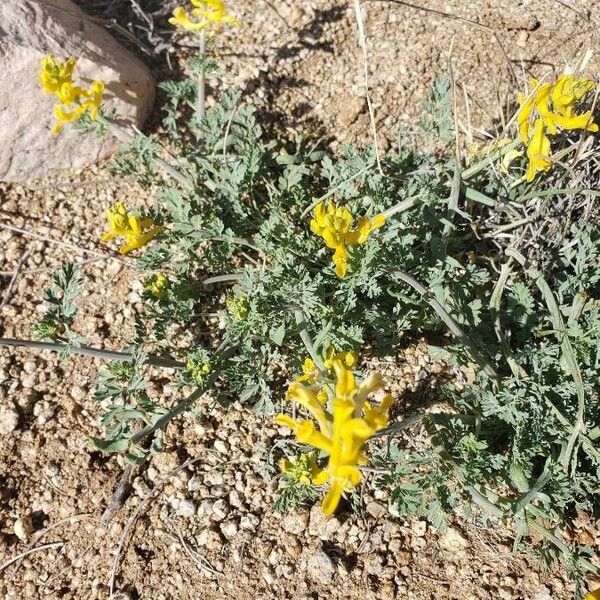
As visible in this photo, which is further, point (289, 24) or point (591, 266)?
point (289, 24)

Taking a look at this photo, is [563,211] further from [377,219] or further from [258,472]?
[258,472]

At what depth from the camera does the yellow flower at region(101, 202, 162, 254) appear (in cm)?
293

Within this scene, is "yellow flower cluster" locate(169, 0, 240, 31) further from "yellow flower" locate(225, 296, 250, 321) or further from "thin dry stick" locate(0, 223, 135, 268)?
"yellow flower" locate(225, 296, 250, 321)

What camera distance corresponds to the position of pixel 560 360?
9.25ft

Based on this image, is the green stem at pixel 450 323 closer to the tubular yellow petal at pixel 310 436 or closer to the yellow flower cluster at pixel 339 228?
the yellow flower cluster at pixel 339 228

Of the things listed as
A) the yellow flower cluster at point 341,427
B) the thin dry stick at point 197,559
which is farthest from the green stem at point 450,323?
the thin dry stick at point 197,559

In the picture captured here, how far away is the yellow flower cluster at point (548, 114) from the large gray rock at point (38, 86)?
224 centimetres

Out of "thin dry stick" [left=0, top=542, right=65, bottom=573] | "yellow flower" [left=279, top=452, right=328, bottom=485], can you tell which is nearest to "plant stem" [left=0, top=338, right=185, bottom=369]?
"yellow flower" [left=279, top=452, right=328, bottom=485]

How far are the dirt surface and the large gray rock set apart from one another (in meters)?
0.16

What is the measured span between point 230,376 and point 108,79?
6.81 ft

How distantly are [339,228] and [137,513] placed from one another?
5.76ft

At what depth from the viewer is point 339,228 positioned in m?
2.53

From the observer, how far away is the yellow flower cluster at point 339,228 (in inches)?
98.7

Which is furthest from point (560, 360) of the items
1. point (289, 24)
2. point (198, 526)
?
point (289, 24)
